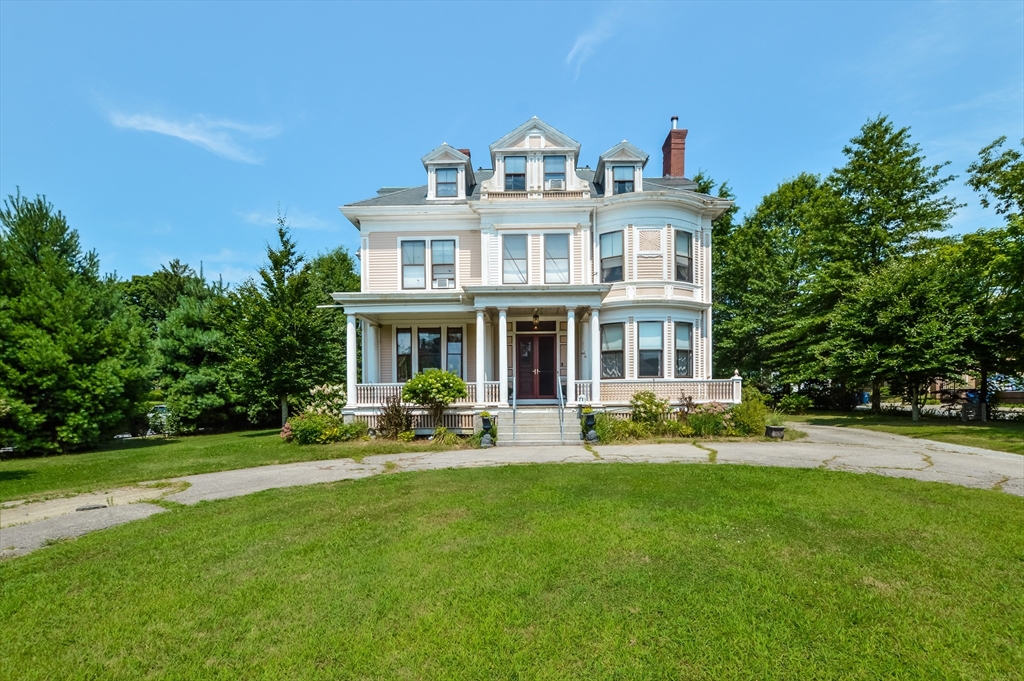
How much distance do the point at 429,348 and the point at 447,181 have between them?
632 cm

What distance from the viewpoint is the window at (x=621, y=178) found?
16.9m

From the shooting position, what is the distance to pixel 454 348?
1697cm

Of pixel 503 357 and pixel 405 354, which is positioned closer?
pixel 503 357

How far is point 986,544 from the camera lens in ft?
14.6

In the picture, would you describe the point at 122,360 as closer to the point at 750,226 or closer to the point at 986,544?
the point at 986,544

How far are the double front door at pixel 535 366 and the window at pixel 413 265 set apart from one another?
164 inches

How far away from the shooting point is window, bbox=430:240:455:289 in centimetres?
1661

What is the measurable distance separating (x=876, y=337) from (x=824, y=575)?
18.2 metres

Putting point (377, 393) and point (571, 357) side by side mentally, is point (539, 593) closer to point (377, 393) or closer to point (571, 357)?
point (571, 357)

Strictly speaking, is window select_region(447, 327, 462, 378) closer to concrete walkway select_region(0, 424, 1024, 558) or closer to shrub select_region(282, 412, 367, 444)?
shrub select_region(282, 412, 367, 444)

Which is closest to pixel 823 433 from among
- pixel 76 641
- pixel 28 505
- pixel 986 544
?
pixel 986 544

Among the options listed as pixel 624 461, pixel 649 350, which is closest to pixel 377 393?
pixel 624 461

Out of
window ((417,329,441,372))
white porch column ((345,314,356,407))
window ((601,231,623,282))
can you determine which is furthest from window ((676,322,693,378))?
white porch column ((345,314,356,407))

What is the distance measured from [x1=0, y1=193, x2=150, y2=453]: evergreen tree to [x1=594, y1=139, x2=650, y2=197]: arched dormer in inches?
679
